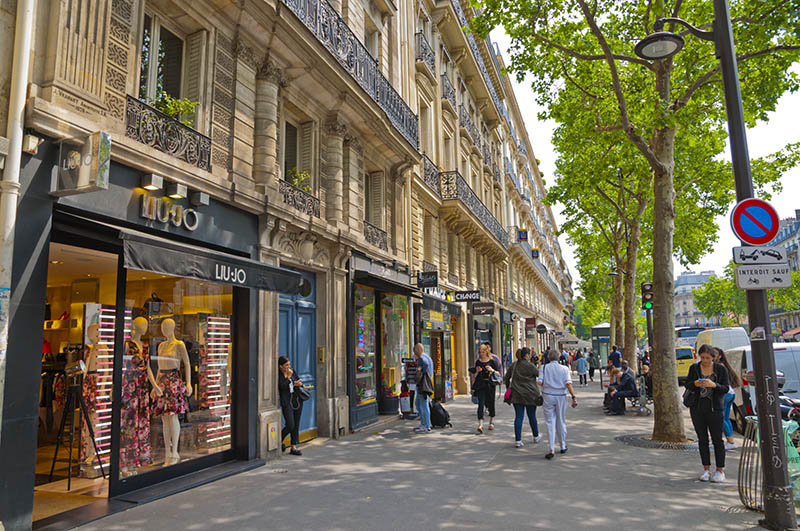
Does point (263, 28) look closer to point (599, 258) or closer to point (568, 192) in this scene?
point (568, 192)

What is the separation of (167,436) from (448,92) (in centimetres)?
1703

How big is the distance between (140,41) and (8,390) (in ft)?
14.4

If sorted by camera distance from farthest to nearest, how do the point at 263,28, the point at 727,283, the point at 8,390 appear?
the point at 727,283
the point at 263,28
the point at 8,390

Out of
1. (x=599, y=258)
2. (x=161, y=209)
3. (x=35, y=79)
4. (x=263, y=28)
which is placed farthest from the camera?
(x=599, y=258)

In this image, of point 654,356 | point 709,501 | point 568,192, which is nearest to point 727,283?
point 568,192

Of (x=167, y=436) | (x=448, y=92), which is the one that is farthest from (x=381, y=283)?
(x=448, y=92)

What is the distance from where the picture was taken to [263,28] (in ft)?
29.4

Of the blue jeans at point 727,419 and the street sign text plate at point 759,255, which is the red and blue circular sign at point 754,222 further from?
the blue jeans at point 727,419

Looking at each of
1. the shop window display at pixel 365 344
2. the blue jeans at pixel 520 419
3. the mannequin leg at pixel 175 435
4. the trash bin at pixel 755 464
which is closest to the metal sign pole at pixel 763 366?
the trash bin at pixel 755 464

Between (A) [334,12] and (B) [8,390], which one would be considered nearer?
(B) [8,390]

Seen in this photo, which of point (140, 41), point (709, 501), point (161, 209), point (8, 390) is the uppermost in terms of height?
point (140, 41)

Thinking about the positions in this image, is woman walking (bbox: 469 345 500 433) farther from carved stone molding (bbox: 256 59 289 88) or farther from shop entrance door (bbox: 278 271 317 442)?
carved stone molding (bbox: 256 59 289 88)

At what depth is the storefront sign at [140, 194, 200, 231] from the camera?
22.1ft

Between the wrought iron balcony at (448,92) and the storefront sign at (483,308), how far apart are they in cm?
748
